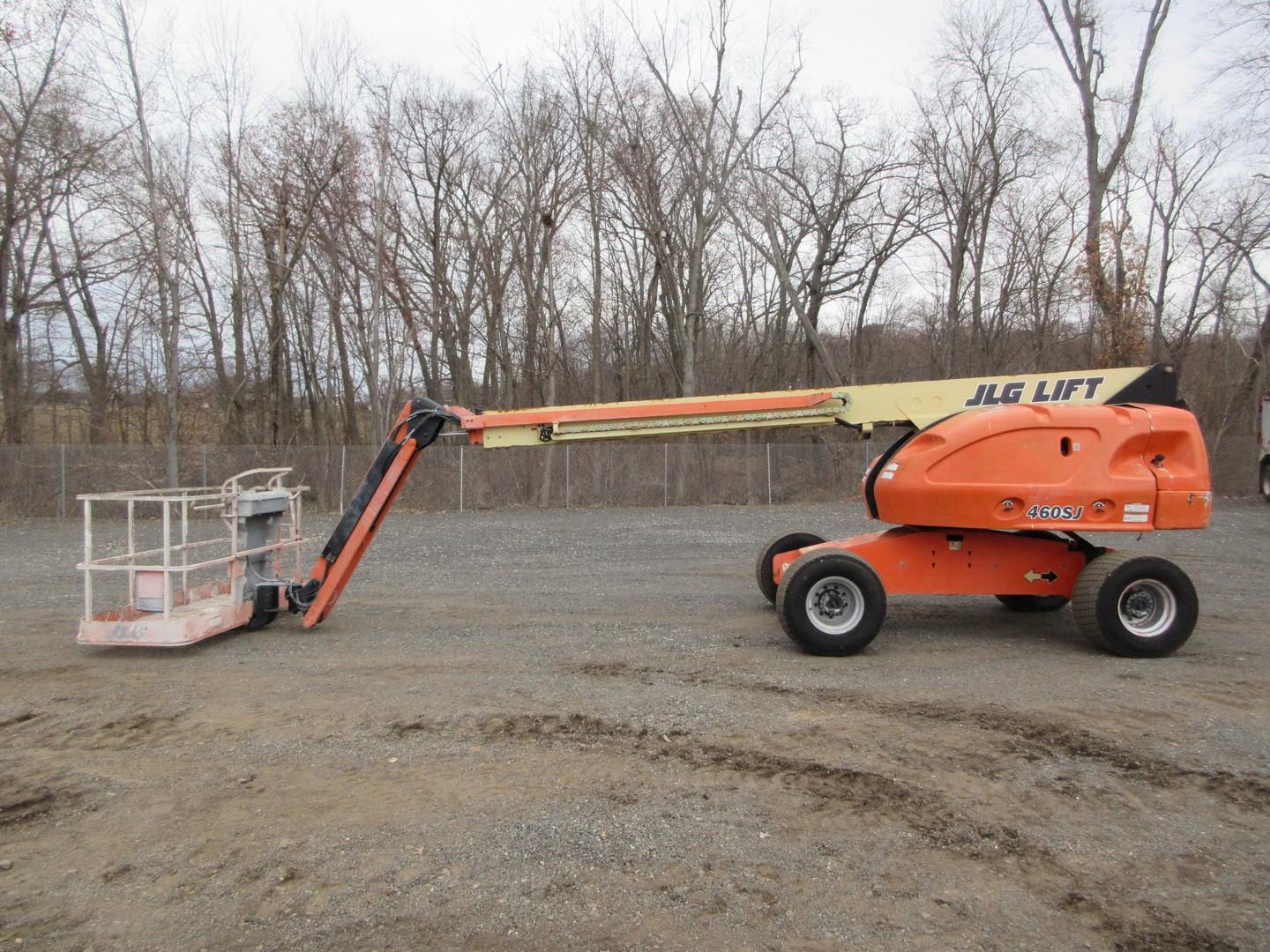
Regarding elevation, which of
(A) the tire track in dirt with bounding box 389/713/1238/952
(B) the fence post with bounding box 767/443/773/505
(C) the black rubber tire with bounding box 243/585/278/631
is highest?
(B) the fence post with bounding box 767/443/773/505

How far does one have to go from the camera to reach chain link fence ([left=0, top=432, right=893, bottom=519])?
75.0 ft

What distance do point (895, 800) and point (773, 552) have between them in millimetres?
4774

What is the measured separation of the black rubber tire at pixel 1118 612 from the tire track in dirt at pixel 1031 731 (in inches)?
75.1

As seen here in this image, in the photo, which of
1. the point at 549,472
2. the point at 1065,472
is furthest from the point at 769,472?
the point at 1065,472

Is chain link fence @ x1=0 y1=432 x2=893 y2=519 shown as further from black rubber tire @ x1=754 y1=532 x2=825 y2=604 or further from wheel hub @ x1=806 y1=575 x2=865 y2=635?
wheel hub @ x1=806 y1=575 x2=865 y2=635

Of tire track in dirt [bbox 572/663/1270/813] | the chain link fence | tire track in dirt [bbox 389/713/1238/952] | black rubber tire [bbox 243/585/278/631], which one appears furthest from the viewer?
the chain link fence

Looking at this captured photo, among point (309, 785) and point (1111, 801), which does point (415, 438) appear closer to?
point (309, 785)

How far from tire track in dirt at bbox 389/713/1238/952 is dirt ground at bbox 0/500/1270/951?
0.06 feet

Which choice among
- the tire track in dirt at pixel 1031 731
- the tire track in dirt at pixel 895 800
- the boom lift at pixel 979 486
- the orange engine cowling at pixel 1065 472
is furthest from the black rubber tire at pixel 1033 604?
the tire track in dirt at pixel 895 800

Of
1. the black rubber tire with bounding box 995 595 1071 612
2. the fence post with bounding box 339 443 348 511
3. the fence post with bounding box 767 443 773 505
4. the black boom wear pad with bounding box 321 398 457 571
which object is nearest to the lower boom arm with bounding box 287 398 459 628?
the black boom wear pad with bounding box 321 398 457 571

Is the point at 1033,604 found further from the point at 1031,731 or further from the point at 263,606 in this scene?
the point at 263,606

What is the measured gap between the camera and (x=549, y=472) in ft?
78.2

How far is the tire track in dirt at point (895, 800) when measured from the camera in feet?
11.0

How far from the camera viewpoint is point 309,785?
4.64m
